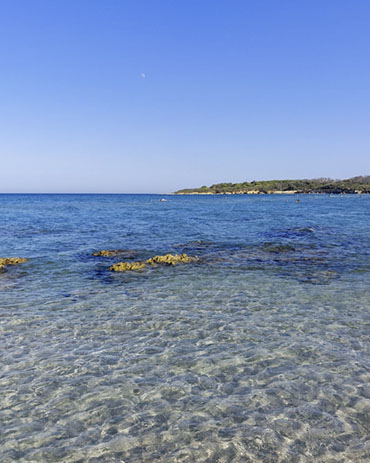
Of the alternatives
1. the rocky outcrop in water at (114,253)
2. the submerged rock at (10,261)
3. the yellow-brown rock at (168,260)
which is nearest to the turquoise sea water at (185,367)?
the yellow-brown rock at (168,260)

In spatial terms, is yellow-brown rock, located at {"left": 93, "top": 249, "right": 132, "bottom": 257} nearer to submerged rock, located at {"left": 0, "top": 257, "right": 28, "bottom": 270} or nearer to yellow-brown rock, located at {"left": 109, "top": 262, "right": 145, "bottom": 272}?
yellow-brown rock, located at {"left": 109, "top": 262, "right": 145, "bottom": 272}

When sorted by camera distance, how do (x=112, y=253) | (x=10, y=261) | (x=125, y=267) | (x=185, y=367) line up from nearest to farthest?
(x=185, y=367), (x=125, y=267), (x=10, y=261), (x=112, y=253)

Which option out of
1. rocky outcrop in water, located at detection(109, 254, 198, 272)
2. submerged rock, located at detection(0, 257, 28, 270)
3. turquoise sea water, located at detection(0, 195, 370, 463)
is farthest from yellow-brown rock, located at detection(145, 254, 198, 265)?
submerged rock, located at detection(0, 257, 28, 270)

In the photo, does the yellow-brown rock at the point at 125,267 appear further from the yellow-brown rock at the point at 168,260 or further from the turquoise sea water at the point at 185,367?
the yellow-brown rock at the point at 168,260

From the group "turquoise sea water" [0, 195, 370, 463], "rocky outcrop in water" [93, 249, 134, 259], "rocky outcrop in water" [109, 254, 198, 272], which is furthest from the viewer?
"rocky outcrop in water" [93, 249, 134, 259]

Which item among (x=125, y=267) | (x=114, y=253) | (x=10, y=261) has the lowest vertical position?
(x=114, y=253)

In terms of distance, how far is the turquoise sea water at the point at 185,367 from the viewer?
558cm

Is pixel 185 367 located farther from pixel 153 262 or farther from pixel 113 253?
pixel 113 253

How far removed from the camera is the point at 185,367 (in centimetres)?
792

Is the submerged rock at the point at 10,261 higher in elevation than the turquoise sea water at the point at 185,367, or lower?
higher

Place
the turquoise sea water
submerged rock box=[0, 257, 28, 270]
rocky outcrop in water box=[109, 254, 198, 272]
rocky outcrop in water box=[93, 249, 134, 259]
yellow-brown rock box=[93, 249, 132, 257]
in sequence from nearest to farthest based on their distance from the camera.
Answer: the turquoise sea water
rocky outcrop in water box=[109, 254, 198, 272]
submerged rock box=[0, 257, 28, 270]
rocky outcrop in water box=[93, 249, 134, 259]
yellow-brown rock box=[93, 249, 132, 257]

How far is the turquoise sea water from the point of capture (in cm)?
558

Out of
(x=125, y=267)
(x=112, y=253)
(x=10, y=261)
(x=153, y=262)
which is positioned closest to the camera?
(x=125, y=267)

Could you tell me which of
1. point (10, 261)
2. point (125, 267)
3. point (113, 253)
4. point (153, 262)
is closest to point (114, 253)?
point (113, 253)
